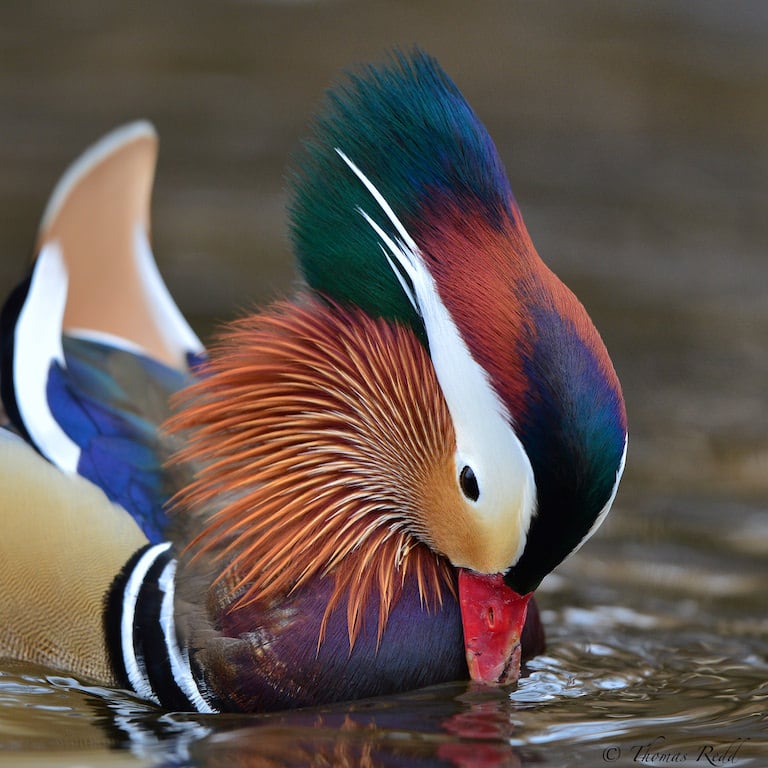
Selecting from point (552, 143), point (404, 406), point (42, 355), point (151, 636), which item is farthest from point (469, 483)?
point (552, 143)

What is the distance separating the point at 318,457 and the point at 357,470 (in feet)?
0.33

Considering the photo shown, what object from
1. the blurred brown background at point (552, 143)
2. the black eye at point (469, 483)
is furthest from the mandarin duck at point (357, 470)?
the blurred brown background at point (552, 143)

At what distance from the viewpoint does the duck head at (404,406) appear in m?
3.31

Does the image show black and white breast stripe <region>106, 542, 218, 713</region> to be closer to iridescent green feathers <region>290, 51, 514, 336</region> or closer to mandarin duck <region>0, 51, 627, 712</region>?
mandarin duck <region>0, 51, 627, 712</region>

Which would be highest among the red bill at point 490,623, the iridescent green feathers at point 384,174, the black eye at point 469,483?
the iridescent green feathers at point 384,174

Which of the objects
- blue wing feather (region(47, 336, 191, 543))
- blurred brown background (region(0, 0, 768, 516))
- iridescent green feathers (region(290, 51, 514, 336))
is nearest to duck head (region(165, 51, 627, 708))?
iridescent green feathers (region(290, 51, 514, 336))

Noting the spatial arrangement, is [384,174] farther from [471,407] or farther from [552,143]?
[552,143]

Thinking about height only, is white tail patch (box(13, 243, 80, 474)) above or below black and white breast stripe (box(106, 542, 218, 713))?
above

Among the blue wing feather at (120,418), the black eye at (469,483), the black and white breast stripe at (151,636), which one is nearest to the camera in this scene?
the black eye at (469,483)

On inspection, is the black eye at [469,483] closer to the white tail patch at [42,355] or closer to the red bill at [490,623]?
the red bill at [490,623]

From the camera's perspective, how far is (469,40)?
9.87 m

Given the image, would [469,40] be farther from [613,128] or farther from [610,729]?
[610,729]

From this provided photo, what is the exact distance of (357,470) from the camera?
3.73 m

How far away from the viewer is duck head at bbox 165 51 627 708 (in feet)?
10.9
